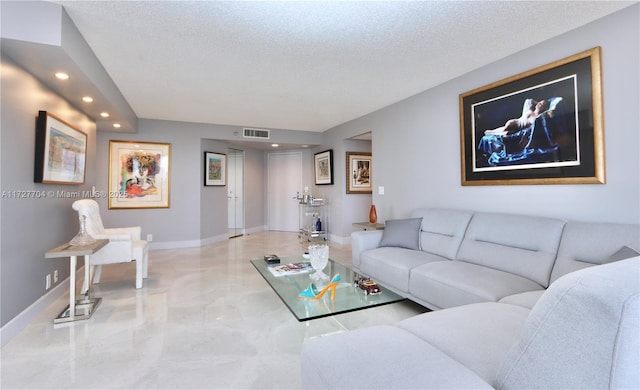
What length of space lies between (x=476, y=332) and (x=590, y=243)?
1.32m

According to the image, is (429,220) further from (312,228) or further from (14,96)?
(14,96)

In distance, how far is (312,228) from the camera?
6.20m

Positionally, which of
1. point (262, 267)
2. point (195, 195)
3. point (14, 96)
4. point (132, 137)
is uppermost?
point (132, 137)

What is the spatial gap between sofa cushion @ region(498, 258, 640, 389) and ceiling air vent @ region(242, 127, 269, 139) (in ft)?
17.9

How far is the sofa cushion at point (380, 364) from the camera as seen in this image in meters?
0.88

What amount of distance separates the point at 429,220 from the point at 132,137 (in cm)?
487

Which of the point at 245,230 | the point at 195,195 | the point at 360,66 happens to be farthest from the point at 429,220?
the point at 245,230

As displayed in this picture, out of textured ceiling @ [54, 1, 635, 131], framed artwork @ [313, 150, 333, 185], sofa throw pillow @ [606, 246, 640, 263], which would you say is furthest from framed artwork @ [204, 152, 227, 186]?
sofa throw pillow @ [606, 246, 640, 263]

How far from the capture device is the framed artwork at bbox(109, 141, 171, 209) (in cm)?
478

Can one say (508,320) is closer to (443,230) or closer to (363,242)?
(443,230)

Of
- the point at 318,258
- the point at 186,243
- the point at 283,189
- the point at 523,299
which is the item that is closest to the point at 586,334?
the point at 523,299

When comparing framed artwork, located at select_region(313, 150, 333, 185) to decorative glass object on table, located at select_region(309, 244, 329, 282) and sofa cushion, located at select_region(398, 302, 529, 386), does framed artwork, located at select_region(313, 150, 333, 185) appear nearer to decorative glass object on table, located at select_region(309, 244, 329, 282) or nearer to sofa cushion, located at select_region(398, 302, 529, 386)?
decorative glass object on table, located at select_region(309, 244, 329, 282)

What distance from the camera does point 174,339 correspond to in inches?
81.7

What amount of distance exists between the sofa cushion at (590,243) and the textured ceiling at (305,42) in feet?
4.99
